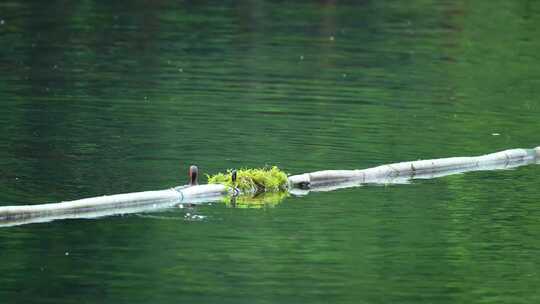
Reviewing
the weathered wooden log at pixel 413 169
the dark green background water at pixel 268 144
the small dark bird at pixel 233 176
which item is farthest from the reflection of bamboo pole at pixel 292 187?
the dark green background water at pixel 268 144

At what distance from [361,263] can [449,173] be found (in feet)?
18.5

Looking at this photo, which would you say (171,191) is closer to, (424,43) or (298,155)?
(298,155)

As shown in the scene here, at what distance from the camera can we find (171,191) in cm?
1850

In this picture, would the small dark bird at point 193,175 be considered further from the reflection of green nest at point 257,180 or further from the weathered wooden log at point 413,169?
the weathered wooden log at point 413,169

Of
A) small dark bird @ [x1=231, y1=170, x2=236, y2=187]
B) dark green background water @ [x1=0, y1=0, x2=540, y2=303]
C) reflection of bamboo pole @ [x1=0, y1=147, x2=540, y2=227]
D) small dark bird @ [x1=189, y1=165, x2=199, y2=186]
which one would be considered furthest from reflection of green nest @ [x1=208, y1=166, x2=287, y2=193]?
small dark bird @ [x1=189, y1=165, x2=199, y2=186]

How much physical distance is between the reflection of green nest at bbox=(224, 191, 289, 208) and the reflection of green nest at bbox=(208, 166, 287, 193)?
0.28 ft

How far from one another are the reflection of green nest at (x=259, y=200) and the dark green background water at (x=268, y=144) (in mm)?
244

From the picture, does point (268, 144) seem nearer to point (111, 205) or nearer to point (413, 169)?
point (413, 169)

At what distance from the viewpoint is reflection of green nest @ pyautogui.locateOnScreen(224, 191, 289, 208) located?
1896 cm

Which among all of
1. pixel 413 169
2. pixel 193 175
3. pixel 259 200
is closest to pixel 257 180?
pixel 259 200

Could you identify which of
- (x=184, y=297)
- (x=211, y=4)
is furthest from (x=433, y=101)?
(x=211, y=4)

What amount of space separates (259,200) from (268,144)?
398cm

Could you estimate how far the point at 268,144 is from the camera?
2325 cm

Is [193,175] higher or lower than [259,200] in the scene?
higher
